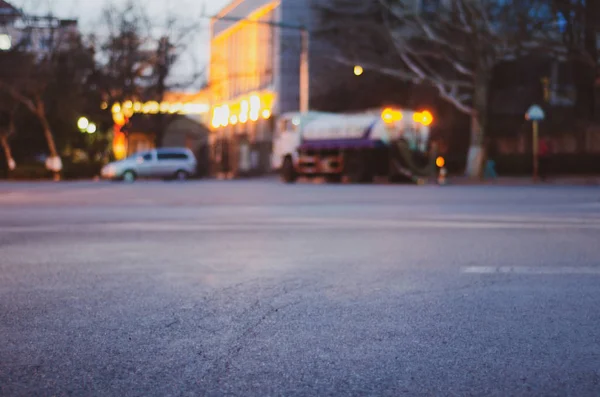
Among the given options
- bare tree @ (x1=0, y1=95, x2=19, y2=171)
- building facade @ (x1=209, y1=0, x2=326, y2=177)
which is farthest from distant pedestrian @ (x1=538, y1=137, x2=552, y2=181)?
bare tree @ (x1=0, y1=95, x2=19, y2=171)

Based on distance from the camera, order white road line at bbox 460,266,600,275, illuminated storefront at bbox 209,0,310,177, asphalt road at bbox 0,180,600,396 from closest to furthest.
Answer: asphalt road at bbox 0,180,600,396, white road line at bbox 460,266,600,275, illuminated storefront at bbox 209,0,310,177

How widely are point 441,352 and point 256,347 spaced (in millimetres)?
1116

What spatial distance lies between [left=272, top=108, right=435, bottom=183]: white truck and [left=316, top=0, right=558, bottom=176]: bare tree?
7.32ft

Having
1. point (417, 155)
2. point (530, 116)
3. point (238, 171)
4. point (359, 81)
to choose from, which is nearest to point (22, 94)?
point (238, 171)

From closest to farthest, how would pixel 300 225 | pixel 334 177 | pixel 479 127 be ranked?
pixel 300 225, pixel 479 127, pixel 334 177

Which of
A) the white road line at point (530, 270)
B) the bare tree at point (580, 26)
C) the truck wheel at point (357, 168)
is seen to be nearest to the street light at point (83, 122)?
the truck wheel at point (357, 168)

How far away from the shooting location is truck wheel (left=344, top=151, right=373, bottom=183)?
140ft

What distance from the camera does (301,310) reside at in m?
7.70

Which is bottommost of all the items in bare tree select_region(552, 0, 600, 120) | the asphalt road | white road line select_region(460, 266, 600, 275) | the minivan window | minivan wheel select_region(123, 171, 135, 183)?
the asphalt road

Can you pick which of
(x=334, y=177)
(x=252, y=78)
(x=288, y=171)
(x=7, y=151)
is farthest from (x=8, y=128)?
(x=252, y=78)

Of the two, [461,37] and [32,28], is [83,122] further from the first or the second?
[461,37]

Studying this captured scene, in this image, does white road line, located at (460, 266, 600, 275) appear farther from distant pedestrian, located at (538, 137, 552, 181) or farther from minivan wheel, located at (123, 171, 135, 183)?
minivan wheel, located at (123, 171, 135, 183)

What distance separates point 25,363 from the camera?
230 inches

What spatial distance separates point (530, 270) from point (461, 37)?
37.0 metres
